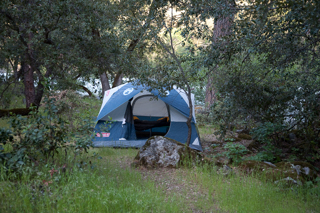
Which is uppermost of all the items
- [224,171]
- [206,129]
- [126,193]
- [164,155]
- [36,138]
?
[206,129]

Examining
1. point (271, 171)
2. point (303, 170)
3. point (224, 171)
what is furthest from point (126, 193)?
point (303, 170)

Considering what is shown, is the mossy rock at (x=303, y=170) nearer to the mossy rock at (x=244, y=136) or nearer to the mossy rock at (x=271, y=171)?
the mossy rock at (x=271, y=171)

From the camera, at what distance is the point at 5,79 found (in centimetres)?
1216

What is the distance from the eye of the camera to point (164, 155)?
529 centimetres

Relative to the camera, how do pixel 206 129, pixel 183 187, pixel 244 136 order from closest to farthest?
1. pixel 183 187
2. pixel 244 136
3. pixel 206 129

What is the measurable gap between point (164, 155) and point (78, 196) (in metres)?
2.35

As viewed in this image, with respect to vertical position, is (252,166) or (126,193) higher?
(252,166)

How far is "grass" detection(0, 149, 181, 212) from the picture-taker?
302cm

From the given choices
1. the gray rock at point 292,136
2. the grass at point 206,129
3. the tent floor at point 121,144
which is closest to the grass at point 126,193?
the tent floor at point 121,144

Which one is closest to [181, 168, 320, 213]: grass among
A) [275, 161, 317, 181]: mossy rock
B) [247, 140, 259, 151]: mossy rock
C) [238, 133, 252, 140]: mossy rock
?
[275, 161, 317, 181]: mossy rock

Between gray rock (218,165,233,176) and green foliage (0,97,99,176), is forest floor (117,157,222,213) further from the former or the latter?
green foliage (0,97,99,176)

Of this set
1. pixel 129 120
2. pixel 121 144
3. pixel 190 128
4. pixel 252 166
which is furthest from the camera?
pixel 129 120

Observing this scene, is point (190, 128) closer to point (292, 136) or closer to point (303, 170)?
point (303, 170)

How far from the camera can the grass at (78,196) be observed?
9.92 ft
